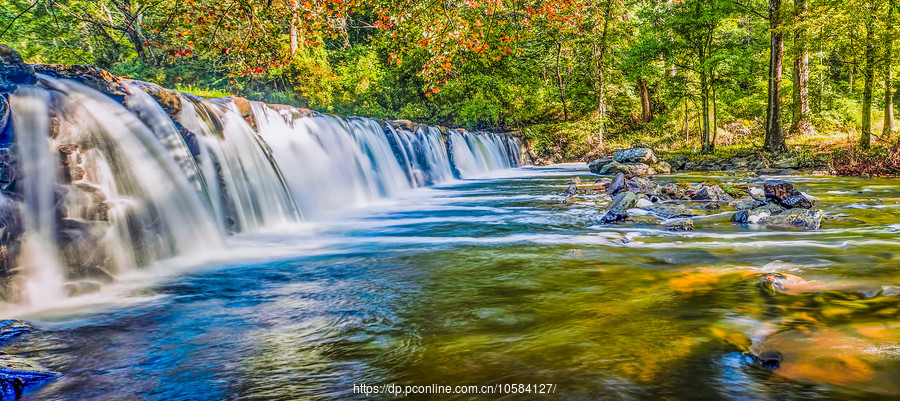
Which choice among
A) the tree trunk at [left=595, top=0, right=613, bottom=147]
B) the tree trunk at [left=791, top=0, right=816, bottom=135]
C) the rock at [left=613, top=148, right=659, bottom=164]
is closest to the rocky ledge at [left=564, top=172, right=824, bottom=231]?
the rock at [left=613, top=148, right=659, bottom=164]

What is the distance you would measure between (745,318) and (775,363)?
715mm

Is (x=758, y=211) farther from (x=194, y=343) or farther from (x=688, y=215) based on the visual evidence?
(x=194, y=343)

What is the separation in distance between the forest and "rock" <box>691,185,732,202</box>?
21.4ft

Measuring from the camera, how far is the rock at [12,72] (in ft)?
15.0

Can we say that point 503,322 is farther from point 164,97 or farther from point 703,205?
point 703,205

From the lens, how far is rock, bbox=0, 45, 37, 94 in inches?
180

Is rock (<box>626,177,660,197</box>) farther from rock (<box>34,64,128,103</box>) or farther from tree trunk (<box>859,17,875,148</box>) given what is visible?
tree trunk (<box>859,17,875,148</box>)

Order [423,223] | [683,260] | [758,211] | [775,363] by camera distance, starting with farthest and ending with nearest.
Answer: [423,223] → [758,211] → [683,260] → [775,363]

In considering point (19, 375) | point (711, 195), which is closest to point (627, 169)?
point (711, 195)

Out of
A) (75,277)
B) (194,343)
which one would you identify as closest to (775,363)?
(194,343)

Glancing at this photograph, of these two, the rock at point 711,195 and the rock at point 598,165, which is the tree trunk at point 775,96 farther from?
the rock at point 711,195

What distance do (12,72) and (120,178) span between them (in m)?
1.28

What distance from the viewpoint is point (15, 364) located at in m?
2.42

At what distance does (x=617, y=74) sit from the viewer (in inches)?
1101
